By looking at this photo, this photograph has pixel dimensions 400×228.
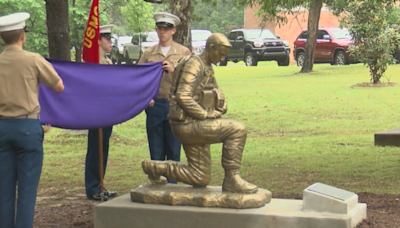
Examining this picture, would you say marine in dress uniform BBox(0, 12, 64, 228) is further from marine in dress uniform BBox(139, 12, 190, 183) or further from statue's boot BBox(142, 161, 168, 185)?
marine in dress uniform BBox(139, 12, 190, 183)

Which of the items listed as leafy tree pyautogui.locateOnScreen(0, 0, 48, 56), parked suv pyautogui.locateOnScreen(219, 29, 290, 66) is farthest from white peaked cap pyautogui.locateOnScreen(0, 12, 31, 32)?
parked suv pyautogui.locateOnScreen(219, 29, 290, 66)

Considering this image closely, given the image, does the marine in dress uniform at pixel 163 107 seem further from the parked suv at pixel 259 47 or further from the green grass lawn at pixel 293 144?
the parked suv at pixel 259 47

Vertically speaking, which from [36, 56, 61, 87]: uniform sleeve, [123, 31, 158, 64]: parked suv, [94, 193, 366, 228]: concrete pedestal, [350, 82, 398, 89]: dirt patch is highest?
[36, 56, 61, 87]: uniform sleeve

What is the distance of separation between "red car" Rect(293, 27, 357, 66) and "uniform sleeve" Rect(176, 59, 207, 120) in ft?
79.2

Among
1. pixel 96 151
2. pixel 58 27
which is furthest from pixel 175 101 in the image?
pixel 58 27

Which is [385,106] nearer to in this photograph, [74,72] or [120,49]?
[74,72]

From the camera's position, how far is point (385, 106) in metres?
16.5

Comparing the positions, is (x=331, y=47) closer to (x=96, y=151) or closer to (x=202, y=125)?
(x=96, y=151)

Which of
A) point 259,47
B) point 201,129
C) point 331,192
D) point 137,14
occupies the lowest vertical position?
point 259,47

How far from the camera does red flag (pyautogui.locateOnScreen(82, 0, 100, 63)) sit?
7.62 m

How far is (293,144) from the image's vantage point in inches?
487

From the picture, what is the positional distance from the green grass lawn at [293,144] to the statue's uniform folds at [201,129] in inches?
78.6

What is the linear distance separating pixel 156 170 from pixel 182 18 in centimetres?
591

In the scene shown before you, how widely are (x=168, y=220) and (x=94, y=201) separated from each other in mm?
2049
